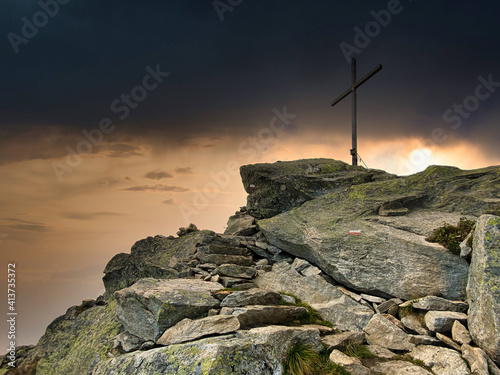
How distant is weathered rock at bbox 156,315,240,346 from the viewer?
8758 mm

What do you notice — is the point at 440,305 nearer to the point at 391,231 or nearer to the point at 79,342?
the point at 391,231

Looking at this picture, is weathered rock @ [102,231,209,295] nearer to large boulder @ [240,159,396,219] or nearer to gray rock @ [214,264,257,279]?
gray rock @ [214,264,257,279]

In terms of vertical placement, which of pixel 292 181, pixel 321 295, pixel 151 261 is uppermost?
pixel 292 181

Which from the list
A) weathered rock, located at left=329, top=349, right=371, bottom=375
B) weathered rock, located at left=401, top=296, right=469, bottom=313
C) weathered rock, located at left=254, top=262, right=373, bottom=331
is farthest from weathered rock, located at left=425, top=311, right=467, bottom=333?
weathered rock, located at left=329, top=349, right=371, bottom=375

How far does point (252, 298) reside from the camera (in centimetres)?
1080

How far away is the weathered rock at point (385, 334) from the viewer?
32.5 ft

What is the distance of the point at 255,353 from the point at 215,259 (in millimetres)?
7983

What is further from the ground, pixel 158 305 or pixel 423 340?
pixel 158 305

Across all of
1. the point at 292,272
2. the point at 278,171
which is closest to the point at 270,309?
the point at 292,272

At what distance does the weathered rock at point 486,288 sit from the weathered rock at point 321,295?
320 centimetres

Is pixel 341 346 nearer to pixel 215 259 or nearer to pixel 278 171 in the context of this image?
pixel 215 259

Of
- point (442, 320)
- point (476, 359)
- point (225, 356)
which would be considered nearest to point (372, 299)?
point (442, 320)

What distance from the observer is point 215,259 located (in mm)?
15375

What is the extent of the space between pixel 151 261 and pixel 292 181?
9.26 m
